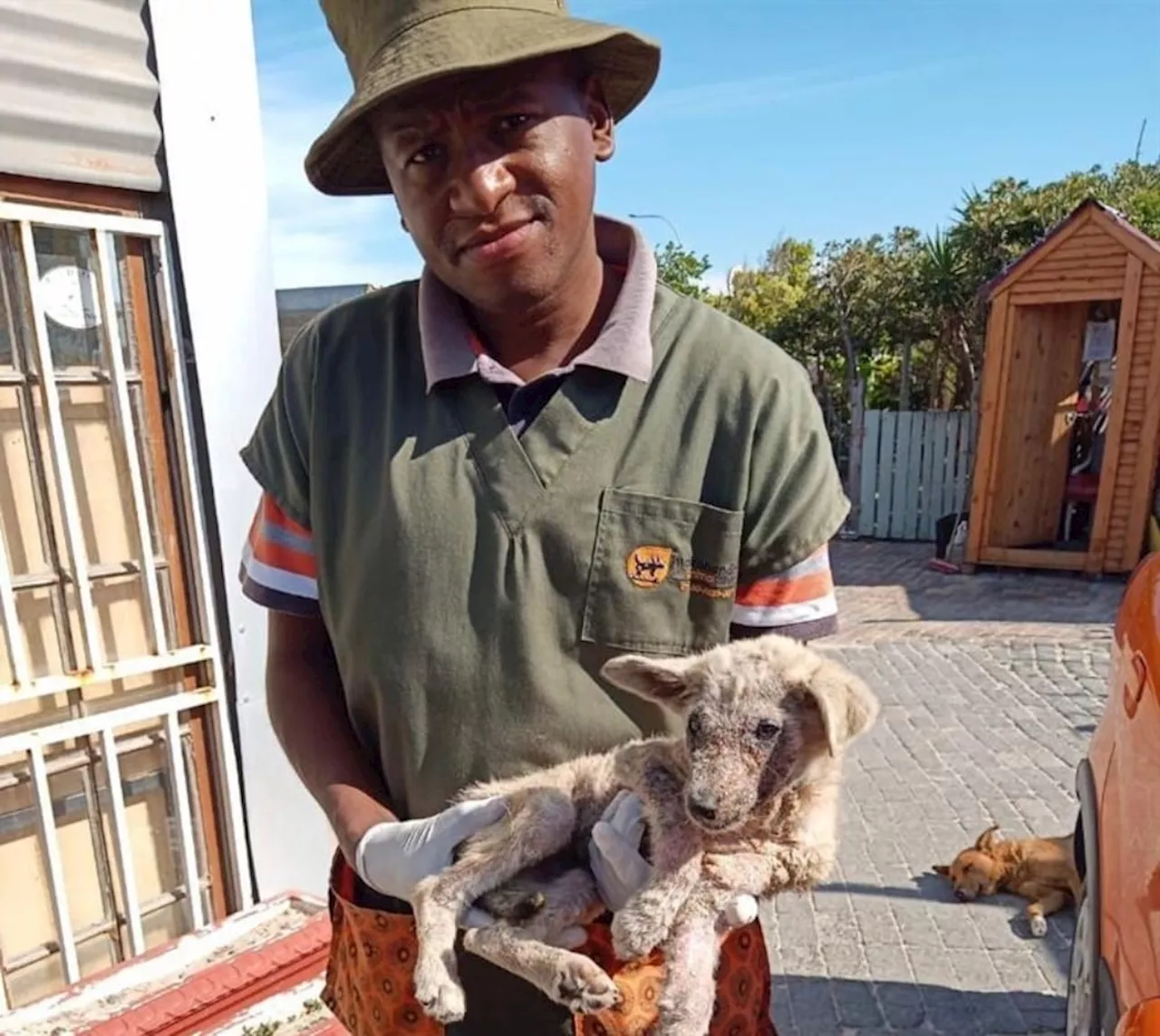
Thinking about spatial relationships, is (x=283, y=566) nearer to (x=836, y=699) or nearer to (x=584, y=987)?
(x=584, y=987)

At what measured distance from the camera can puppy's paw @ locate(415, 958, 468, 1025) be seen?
6.04 feet

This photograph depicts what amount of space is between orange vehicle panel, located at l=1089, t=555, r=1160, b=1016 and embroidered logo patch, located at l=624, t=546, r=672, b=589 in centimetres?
169

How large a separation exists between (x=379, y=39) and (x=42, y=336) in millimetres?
2448

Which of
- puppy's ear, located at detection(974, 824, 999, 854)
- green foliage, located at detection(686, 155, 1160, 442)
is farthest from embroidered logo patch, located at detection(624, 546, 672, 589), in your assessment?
green foliage, located at detection(686, 155, 1160, 442)

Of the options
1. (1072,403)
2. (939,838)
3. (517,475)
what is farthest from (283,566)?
(1072,403)

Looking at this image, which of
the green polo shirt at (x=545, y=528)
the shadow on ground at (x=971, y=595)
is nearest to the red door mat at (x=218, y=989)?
the green polo shirt at (x=545, y=528)

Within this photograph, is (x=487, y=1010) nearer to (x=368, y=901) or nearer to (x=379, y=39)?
(x=368, y=901)

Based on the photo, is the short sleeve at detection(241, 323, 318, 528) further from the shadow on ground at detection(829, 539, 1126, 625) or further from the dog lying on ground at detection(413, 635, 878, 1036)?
the shadow on ground at detection(829, 539, 1126, 625)

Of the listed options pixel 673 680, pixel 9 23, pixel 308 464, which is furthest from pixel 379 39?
pixel 9 23

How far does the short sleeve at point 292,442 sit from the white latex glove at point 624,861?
906 millimetres

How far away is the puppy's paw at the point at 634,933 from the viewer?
1.79 metres

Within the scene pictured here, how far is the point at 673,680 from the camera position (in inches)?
74.1

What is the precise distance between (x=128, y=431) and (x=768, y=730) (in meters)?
3.12

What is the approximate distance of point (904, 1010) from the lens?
15.5 ft
